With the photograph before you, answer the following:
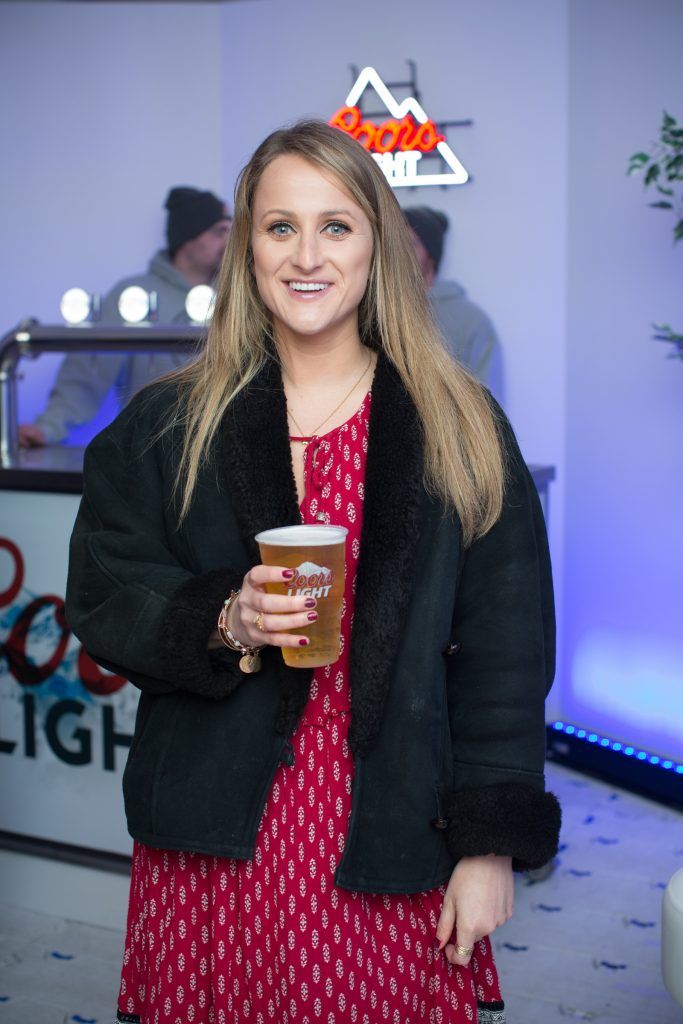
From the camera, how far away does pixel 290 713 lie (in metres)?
1.44

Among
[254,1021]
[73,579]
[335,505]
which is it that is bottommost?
[254,1021]

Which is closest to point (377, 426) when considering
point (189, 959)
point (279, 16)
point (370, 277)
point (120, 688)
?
point (370, 277)

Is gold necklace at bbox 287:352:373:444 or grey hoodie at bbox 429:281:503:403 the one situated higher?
grey hoodie at bbox 429:281:503:403

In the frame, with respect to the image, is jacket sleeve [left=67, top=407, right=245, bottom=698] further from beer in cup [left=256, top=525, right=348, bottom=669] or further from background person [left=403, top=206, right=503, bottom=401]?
background person [left=403, top=206, right=503, bottom=401]

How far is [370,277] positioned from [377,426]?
234mm

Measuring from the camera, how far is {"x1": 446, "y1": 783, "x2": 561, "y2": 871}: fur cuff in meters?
1.41

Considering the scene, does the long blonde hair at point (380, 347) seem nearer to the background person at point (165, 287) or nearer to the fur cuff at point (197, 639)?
the fur cuff at point (197, 639)

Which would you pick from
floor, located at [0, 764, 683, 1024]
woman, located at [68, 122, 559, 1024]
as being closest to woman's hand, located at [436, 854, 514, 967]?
woman, located at [68, 122, 559, 1024]

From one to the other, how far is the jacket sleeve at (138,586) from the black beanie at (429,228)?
3.49 metres

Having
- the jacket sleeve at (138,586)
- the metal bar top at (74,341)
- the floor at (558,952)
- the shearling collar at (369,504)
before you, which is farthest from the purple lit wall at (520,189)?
the jacket sleeve at (138,586)

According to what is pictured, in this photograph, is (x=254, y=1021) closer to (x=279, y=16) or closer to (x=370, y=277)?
(x=370, y=277)

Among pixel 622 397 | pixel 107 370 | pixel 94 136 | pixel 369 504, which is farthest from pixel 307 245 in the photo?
pixel 94 136

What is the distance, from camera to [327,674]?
1.49 metres

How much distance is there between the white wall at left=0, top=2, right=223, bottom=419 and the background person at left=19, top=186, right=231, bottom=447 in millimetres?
746
